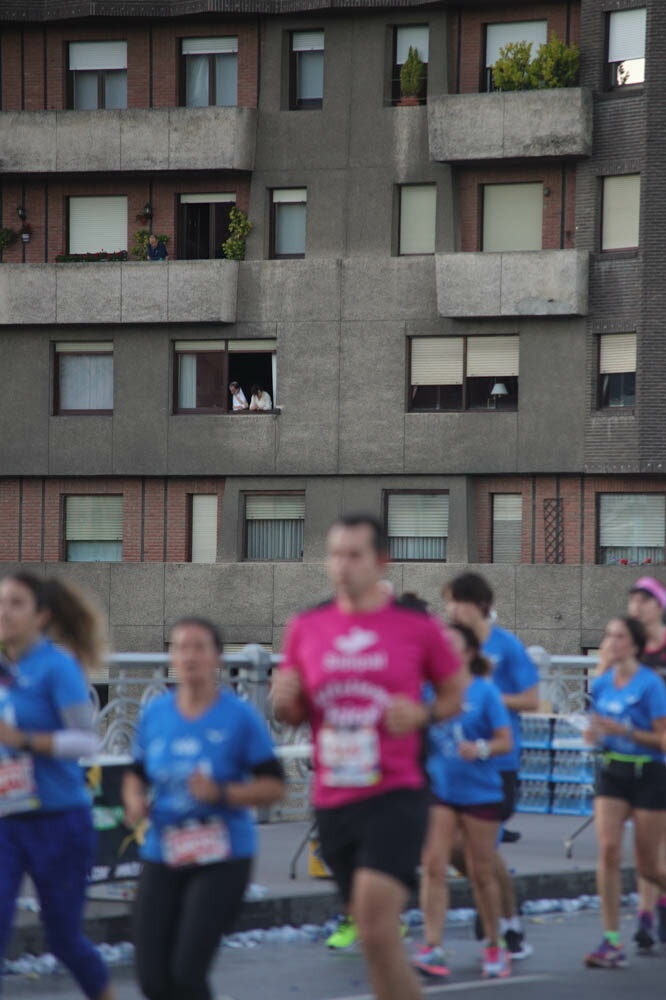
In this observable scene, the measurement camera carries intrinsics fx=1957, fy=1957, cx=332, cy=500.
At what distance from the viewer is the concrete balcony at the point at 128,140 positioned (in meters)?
40.6

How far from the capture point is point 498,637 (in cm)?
1078

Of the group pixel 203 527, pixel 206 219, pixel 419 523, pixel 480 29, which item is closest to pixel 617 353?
pixel 419 523

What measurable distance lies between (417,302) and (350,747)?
33.9 metres

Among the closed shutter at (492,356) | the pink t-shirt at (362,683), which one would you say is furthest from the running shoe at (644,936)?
the closed shutter at (492,356)

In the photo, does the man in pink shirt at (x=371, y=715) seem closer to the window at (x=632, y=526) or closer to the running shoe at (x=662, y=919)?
the running shoe at (x=662, y=919)

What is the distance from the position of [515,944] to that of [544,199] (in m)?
30.8

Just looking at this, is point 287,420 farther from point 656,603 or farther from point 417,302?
point 656,603

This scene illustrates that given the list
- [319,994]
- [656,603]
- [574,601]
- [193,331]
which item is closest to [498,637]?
[656,603]

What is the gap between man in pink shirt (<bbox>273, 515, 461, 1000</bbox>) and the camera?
674cm

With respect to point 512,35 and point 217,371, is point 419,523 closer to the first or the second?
point 217,371

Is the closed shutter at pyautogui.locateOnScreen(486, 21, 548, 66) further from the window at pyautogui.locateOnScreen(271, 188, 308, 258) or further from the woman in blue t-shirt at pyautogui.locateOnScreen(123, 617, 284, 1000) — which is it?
Result: the woman in blue t-shirt at pyautogui.locateOnScreen(123, 617, 284, 1000)

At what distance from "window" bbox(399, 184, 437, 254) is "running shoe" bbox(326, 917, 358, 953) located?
3067 centimetres

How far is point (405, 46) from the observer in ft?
135

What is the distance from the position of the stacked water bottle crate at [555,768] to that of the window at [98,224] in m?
27.2
